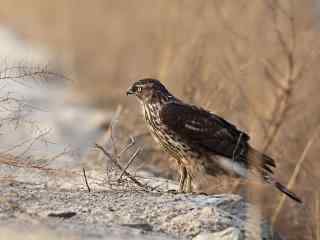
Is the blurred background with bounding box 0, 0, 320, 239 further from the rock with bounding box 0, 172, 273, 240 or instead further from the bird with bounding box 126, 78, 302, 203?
the rock with bounding box 0, 172, 273, 240

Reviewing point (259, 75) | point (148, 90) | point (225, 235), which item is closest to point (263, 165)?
point (148, 90)

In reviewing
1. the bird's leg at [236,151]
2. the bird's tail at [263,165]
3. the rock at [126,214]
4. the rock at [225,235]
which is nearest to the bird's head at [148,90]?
the bird's leg at [236,151]

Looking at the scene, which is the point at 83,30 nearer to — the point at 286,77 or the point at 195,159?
the point at 286,77

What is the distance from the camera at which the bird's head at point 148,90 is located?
6885mm

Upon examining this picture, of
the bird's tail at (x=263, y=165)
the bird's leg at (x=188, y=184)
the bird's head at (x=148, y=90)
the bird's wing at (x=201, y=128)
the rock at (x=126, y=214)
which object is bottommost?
the bird's leg at (x=188, y=184)

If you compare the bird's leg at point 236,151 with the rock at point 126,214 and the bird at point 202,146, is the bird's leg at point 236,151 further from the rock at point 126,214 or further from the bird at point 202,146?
the rock at point 126,214

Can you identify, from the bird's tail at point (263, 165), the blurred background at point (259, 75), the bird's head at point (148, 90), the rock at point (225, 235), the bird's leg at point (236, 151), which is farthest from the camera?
the blurred background at point (259, 75)

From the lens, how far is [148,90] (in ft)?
22.8

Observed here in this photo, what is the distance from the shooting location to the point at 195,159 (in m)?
6.53

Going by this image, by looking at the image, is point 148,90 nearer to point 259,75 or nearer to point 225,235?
point 225,235

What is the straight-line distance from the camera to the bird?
651cm

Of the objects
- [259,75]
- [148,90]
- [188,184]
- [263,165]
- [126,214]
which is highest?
[148,90]

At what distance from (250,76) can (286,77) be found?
1017 millimetres

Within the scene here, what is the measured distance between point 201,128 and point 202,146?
0.44 ft
